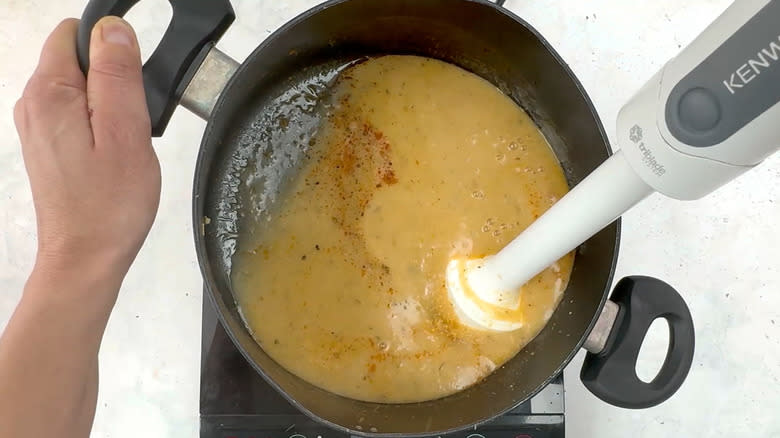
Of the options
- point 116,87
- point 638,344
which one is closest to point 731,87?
point 638,344

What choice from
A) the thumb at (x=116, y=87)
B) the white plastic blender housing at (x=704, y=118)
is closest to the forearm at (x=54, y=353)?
the thumb at (x=116, y=87)

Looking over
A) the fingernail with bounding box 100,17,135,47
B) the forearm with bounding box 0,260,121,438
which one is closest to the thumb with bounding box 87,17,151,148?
the fingernail with bounding box 100,17,135,47

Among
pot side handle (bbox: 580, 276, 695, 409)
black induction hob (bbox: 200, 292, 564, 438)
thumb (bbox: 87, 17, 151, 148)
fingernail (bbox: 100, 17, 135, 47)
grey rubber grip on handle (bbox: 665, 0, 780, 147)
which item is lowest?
black induction hob (bbox: 200, 292, 564, 438)

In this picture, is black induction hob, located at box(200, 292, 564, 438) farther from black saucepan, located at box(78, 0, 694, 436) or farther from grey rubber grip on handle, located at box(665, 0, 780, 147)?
grey rubber grip on handle, located at box(665, 0, 780, 147)

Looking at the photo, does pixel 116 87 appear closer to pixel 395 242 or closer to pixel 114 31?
pixel 114 31

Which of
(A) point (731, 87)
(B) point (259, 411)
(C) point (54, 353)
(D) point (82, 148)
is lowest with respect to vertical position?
(B) point (259, 411)

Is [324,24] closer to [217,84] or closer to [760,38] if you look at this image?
[217,84]

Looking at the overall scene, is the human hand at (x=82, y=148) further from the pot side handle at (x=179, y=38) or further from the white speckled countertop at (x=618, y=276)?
the white speckled countertop at (x=618, y=276)
